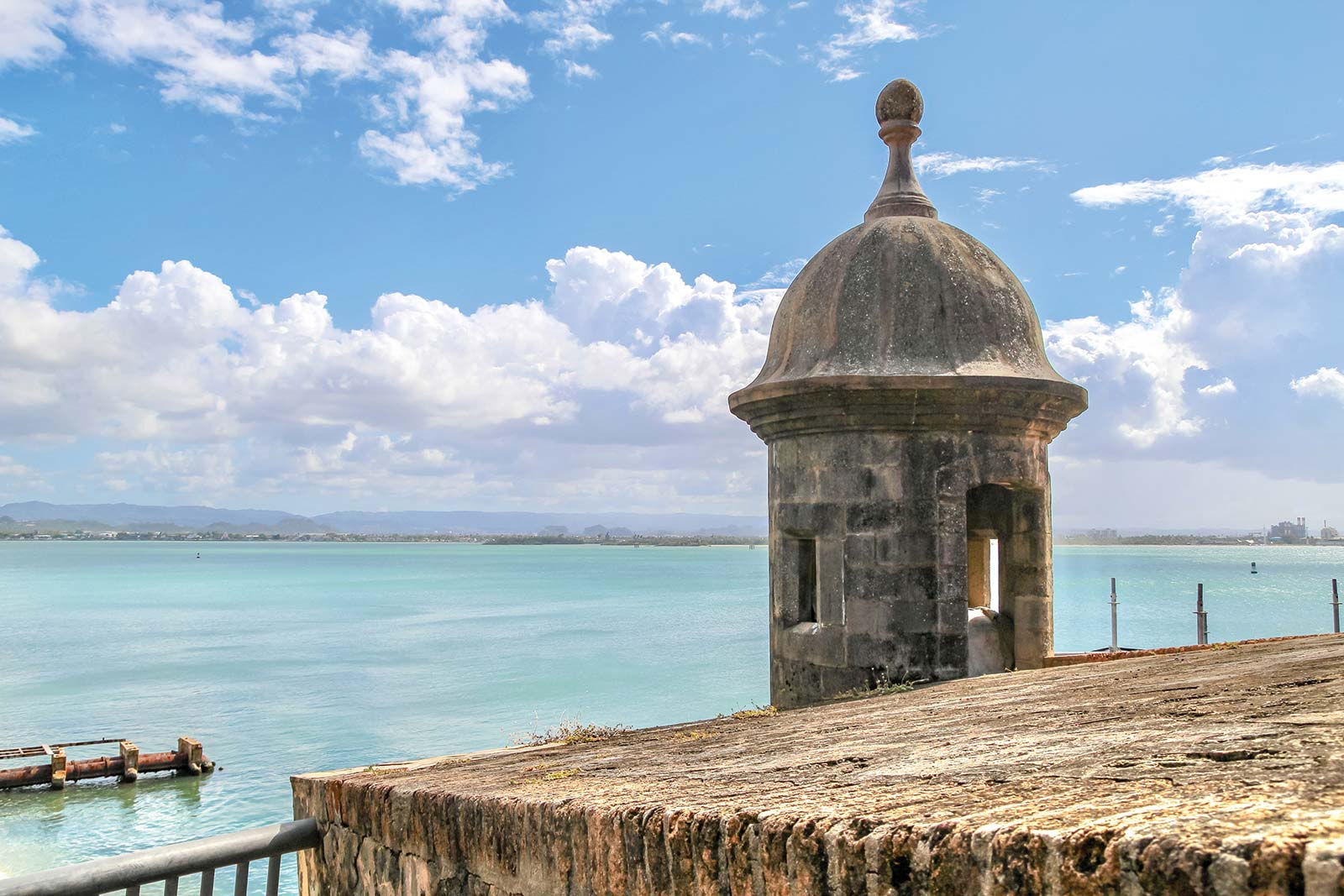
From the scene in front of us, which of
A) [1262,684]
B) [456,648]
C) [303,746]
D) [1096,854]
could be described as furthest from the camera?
[456,648]

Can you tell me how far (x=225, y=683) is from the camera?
3259 cm

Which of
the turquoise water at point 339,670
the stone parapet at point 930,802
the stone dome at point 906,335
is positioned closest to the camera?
the stone parapet at point 930,802

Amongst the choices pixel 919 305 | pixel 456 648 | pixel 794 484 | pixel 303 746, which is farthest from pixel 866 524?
pixel 456 648

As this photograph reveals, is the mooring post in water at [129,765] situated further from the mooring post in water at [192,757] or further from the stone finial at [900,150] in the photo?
the stone finial at [900,150]

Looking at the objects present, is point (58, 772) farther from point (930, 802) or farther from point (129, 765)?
point (930, 802)

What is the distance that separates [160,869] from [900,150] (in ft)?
17.2

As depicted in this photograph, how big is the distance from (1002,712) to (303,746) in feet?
76.5

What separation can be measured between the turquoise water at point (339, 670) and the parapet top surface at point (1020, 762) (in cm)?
638

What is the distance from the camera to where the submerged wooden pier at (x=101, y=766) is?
19.9 m

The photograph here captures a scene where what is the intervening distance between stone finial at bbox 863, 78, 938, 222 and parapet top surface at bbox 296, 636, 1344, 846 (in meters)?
2.95

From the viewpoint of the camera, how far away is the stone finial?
243 inches

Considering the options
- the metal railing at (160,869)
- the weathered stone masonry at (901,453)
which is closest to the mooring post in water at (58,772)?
the weathered stone masonry at (901,453)

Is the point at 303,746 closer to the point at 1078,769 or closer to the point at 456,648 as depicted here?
the point at 456,648

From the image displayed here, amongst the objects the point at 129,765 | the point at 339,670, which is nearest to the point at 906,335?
the point at 129,765
